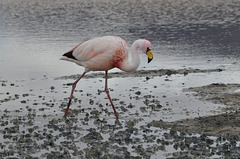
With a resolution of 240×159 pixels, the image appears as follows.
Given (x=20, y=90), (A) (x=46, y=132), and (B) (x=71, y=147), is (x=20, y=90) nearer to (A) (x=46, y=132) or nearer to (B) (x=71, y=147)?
(A) (x=46, y=132)

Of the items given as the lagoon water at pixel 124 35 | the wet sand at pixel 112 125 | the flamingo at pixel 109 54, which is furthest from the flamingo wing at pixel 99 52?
the lagoon water at pixel 124 35

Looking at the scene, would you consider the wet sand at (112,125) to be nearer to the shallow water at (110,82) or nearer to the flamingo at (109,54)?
the shallow water at (110,82)

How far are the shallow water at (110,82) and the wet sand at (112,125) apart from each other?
2 centimetres

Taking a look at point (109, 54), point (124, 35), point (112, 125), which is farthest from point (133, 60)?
point (124, 35)

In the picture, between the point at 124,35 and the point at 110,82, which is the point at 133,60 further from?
the point at 124,35

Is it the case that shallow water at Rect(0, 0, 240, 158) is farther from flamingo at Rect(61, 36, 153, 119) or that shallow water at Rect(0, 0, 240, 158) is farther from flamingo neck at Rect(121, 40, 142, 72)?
flamingo neck at Rect(121, 40, 142, 72)

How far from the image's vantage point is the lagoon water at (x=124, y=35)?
17.4 m

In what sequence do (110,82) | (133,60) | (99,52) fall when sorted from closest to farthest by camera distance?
(133,60)
(99,52)
(110,82)

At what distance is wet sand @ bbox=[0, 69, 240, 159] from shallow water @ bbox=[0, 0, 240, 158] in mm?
23

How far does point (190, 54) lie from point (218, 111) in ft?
29.2

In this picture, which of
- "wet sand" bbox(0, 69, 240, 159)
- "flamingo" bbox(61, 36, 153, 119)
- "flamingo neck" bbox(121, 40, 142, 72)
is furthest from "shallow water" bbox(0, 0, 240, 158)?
"flamingo neck" bbox(121, 40, 142, 72)

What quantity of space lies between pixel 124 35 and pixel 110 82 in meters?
11.0

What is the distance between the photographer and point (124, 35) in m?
25.1

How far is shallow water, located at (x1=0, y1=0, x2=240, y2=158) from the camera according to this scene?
930 cm
